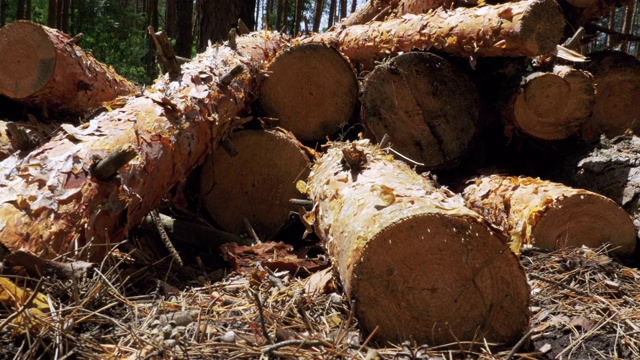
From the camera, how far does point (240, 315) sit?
246cm

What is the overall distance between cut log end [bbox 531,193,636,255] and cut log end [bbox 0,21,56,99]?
10.9ft

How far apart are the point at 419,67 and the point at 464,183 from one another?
85 cm

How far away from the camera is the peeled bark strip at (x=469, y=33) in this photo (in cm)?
344

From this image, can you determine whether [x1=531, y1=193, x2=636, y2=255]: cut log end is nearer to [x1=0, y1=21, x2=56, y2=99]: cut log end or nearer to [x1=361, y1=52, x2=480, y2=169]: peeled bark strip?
[x1=361, y1=52, x2=480, y2=169]: peeled bark strip

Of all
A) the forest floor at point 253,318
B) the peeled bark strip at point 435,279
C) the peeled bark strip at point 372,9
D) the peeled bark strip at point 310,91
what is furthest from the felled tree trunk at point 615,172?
the peeled bark strip at point 372,9

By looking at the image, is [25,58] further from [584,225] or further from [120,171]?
[584,225]

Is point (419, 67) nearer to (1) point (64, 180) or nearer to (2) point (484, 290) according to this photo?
(2) point (484, 290)

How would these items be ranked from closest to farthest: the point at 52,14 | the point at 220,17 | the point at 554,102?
the point at 554,102, the point at 220,17, the point at 52,14

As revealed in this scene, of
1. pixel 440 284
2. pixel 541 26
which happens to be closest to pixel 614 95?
pixel 541 26

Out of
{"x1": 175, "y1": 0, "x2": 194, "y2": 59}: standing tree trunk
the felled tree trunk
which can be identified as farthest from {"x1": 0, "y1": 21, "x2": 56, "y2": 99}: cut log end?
{"x1": 175, "y1": 0, "x2": 194, "y2": 59}: standing tree trunk

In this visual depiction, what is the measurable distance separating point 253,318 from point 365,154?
1072mm

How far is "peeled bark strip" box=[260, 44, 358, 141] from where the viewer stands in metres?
4.11

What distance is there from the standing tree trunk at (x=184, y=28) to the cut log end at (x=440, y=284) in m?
7.02

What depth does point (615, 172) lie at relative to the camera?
3.72 m
